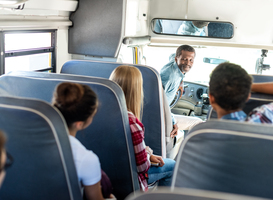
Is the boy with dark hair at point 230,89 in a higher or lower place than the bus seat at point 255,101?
higher

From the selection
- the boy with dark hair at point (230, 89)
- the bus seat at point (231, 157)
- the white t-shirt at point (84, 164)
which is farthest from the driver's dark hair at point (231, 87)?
the white t-shirt at point (84, 164)

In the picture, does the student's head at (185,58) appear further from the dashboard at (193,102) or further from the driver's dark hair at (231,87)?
the driver's dark hair at (231,87)

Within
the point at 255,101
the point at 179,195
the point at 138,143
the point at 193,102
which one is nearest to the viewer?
the point at 179,195

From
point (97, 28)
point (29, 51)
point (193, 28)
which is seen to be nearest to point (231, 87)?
point (29, 51)

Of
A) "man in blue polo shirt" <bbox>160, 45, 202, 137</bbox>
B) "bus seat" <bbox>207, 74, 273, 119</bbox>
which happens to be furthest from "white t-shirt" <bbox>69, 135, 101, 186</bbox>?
"man in blue polo shirt" <bbox>160, 45, 202, 137</bbox>

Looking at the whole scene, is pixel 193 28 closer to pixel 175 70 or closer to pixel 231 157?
pixel 175 70

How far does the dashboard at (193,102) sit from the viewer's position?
16.9 ft

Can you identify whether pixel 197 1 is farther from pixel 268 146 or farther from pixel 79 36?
pixel 268 146

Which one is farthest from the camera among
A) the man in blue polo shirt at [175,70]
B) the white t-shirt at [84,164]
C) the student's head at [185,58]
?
the student's head at [185,58]

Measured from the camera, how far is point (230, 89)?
1604 millimetres

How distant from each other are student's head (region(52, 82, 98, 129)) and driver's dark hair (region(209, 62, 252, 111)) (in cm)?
63

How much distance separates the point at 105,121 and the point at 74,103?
1.58 feet

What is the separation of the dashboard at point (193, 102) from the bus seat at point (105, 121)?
3242 millimetres

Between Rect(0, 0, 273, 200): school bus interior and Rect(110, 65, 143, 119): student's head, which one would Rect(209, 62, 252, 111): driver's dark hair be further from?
Rect(110, 65, 143, 119): student's head
